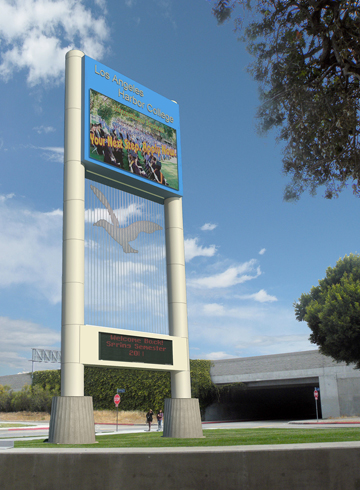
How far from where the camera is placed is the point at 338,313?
37125 millimetres

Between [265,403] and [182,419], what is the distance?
1677 inches

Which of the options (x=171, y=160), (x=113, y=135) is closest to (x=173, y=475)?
(x=113, y=135)

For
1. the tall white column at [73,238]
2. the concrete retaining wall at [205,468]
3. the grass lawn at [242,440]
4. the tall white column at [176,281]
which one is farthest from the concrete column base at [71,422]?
the concrete retaining wall at [205,468]

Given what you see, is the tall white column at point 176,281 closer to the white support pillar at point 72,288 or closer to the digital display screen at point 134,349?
the digital display screen at point 134,349

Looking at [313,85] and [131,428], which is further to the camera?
[131,428]

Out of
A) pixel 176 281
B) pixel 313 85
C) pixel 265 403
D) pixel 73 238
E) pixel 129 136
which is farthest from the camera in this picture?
pixel 265 403

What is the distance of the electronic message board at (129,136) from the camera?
70.7 feet

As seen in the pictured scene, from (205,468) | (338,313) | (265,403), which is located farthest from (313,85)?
(265,403)

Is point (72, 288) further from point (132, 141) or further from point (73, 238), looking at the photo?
point (132, 141)

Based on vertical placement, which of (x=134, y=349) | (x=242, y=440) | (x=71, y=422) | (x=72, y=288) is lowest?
(x=242, y=440)

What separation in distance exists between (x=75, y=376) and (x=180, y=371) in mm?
5549

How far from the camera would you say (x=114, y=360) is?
19.9m

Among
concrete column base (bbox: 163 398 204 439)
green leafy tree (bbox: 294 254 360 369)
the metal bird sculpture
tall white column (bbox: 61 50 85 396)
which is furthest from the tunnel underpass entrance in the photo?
tall white column (bbox: 61 50 85 396)

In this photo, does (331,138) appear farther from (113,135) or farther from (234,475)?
(113,135)
